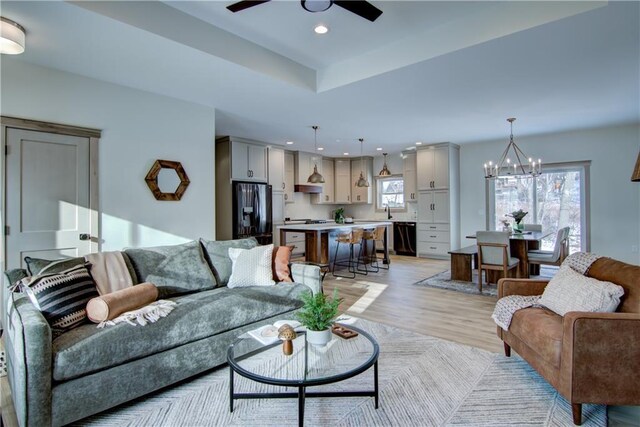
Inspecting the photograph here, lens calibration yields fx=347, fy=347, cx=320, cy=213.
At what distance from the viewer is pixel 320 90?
13.9ft

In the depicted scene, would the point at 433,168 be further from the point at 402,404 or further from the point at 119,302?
the point at 119,302

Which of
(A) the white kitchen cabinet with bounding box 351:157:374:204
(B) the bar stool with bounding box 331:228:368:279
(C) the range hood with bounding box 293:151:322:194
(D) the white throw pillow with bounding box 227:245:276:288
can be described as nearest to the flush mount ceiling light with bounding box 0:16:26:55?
(D) the white throw pillow with bounding box 227:245:276:288

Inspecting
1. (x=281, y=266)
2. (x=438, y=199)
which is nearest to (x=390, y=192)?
(x=438, y=199)

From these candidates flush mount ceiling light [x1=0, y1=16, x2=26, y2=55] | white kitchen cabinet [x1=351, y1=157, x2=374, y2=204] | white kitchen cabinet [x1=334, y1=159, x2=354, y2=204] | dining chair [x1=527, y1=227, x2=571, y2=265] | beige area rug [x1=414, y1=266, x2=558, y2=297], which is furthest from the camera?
white kitchen cabinet [x1=334, y1=159, x2=354, y2=204]

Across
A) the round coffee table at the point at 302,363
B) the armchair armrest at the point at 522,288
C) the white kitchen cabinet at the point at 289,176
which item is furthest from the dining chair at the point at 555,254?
the white kitchen cabinet at the point at 289,176

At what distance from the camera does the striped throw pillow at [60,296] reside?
81.5 inches

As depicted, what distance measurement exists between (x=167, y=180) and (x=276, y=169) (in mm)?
3682

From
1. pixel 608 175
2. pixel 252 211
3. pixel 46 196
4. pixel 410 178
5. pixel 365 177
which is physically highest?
pixel 365 177

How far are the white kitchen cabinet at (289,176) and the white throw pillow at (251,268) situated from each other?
5.16 metres

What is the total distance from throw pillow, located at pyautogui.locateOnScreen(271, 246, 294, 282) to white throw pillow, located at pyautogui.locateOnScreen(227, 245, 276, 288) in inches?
3.5

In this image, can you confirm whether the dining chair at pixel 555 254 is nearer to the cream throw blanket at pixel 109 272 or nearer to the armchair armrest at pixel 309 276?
the armchair armrest at pixel 309 276

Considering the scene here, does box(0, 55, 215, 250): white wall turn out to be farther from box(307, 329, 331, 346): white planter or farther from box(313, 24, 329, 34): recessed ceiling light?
box(307, 329, 331, 346): white planter

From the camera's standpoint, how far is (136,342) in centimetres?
212

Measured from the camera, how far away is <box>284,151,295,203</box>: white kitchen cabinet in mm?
8562
